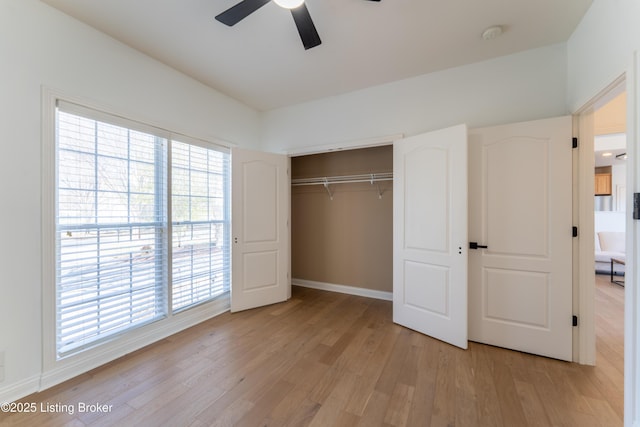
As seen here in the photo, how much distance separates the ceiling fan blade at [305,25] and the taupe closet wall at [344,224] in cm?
214

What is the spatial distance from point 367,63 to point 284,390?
3.02 m

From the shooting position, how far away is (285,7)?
158 cm

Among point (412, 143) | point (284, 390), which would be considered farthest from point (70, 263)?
point (412, 143)

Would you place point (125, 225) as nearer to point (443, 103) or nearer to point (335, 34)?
point (335, 34)

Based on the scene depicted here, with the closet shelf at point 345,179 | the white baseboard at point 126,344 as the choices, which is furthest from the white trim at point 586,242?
the white baseboard at point 126,344

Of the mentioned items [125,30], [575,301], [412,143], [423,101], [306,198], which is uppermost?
[125,30]

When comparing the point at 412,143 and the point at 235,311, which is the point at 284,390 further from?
the point at 412,143

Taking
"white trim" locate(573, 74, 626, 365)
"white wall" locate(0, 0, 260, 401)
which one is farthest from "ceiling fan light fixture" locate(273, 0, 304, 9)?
"white trim" locate(573, 74, 626, 365)

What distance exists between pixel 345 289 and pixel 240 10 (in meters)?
3.59

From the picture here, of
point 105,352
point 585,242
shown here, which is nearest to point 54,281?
point 105,352

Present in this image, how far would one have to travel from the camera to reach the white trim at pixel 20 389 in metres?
1.65

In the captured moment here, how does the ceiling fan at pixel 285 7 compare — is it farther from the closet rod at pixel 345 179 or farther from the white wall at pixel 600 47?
the closet rod at pixel 345 179

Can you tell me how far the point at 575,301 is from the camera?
83.0 inches

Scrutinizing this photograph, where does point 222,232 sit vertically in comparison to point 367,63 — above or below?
below
